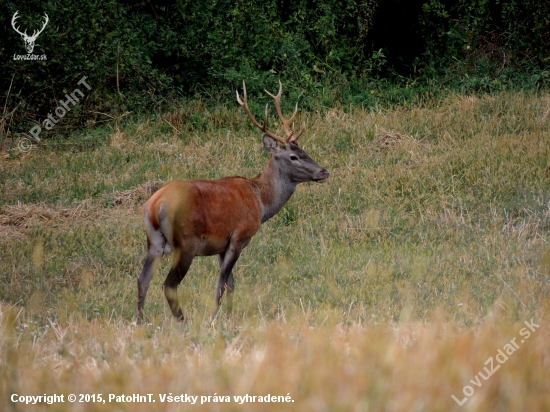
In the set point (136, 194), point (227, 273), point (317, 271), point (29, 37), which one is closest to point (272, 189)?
point (317, 271)

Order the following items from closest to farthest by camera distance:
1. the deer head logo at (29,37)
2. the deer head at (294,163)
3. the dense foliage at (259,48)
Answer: the deer head at (294,163)
the deer head logo at (29,37)
the dense foliage at (259,48)

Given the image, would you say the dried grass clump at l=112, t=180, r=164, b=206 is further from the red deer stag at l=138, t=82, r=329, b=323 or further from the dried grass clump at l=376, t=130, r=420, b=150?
the red deer stag at l=138, t=82, r=329, b=323

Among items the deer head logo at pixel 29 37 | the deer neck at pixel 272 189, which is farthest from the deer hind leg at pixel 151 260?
the deer head logo at pixel 29 37

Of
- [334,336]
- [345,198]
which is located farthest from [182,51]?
[334,336]

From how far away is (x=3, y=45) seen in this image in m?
14.0

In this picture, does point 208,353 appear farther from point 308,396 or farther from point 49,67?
point 49,67

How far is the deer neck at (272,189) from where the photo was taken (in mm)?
7754

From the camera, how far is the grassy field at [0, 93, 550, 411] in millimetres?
3266

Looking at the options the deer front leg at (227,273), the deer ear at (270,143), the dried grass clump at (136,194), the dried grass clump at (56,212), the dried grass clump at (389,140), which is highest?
the deer ear at (270,143)

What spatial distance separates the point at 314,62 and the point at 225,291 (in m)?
9.85

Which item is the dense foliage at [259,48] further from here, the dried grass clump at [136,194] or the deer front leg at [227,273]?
the deer front leg at [227,273]

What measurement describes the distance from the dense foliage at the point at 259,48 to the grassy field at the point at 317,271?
1.16 m

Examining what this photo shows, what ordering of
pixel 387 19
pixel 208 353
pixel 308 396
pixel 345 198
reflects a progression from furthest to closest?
1. pixel 387 19
2. pixel 345 198
3. pixel 208 353
4. pixel 308 396

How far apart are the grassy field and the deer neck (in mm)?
624
